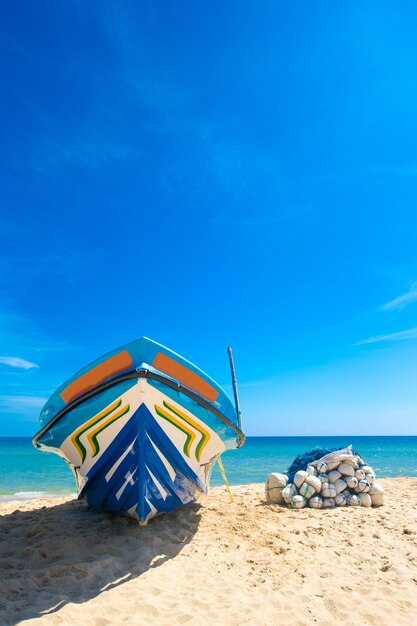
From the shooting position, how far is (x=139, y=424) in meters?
4.54

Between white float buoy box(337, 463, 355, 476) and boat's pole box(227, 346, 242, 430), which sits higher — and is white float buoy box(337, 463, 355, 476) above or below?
below

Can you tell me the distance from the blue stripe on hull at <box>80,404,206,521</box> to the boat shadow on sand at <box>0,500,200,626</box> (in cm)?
30

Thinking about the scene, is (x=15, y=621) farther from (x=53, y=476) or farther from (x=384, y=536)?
(x=53, y=476)

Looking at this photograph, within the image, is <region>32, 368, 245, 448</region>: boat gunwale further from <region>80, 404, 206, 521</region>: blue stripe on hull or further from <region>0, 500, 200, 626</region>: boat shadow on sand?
<region>0, 500, 200, 626</region>: boat shadow on sand

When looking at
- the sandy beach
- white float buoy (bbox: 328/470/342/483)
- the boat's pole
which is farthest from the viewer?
white float buoy (bbox: 328/470/342/483)

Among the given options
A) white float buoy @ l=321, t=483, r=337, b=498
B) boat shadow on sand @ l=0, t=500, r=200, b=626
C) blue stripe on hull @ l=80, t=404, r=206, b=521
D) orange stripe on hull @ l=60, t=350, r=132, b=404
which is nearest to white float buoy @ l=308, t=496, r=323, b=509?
white float buoy @ l=321, t=483, r=337, b=498

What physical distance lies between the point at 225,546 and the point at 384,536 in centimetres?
211

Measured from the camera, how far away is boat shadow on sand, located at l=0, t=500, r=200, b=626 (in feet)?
10.9

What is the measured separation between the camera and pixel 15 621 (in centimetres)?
291

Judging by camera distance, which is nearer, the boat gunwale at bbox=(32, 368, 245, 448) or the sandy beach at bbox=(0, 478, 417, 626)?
the sandy beach at bbox=(0, 478, 417, 626)

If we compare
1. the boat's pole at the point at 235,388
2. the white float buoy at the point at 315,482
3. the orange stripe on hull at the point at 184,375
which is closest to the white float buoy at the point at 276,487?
the white float buoy at the point at 315,482

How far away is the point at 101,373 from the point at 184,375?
0.98m

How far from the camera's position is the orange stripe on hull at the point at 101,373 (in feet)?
14.8

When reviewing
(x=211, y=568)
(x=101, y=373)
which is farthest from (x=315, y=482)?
(x=101, y=373)
